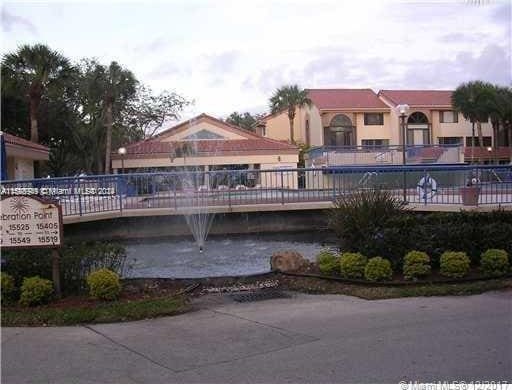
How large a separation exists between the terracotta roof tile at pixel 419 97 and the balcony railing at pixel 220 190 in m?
35.6

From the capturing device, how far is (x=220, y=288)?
9586 mm

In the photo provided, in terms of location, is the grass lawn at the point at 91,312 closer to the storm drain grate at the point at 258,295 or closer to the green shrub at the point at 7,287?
the green shrub at the point at 7,287

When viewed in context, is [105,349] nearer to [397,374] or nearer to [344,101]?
[397,374]

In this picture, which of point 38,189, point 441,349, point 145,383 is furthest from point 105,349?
point 38,189

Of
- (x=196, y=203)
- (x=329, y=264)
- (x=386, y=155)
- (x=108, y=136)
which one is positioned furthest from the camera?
(x=108, y=136)

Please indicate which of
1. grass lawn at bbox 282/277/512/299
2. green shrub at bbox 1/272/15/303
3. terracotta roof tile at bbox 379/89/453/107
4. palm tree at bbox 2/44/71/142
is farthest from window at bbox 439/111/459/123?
green shrub at bbox 1/272/15/303

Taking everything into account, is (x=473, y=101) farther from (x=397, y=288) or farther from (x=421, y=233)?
(x=397, y=288)

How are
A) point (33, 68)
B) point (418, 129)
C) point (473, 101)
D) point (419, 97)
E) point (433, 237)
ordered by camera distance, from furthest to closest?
point (419, 97) < point (418, 129) < point (473, 101) < point (33, 68) < point (433, 237)

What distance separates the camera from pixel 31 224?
8484 mm

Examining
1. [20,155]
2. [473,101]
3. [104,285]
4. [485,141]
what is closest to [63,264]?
[104,285]

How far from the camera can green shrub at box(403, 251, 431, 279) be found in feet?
30.6

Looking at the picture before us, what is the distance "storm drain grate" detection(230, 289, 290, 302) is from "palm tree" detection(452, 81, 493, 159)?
51.1 m

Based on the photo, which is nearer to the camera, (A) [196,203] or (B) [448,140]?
(A) [196,203]

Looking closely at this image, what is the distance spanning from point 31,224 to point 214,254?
7.84 meters
